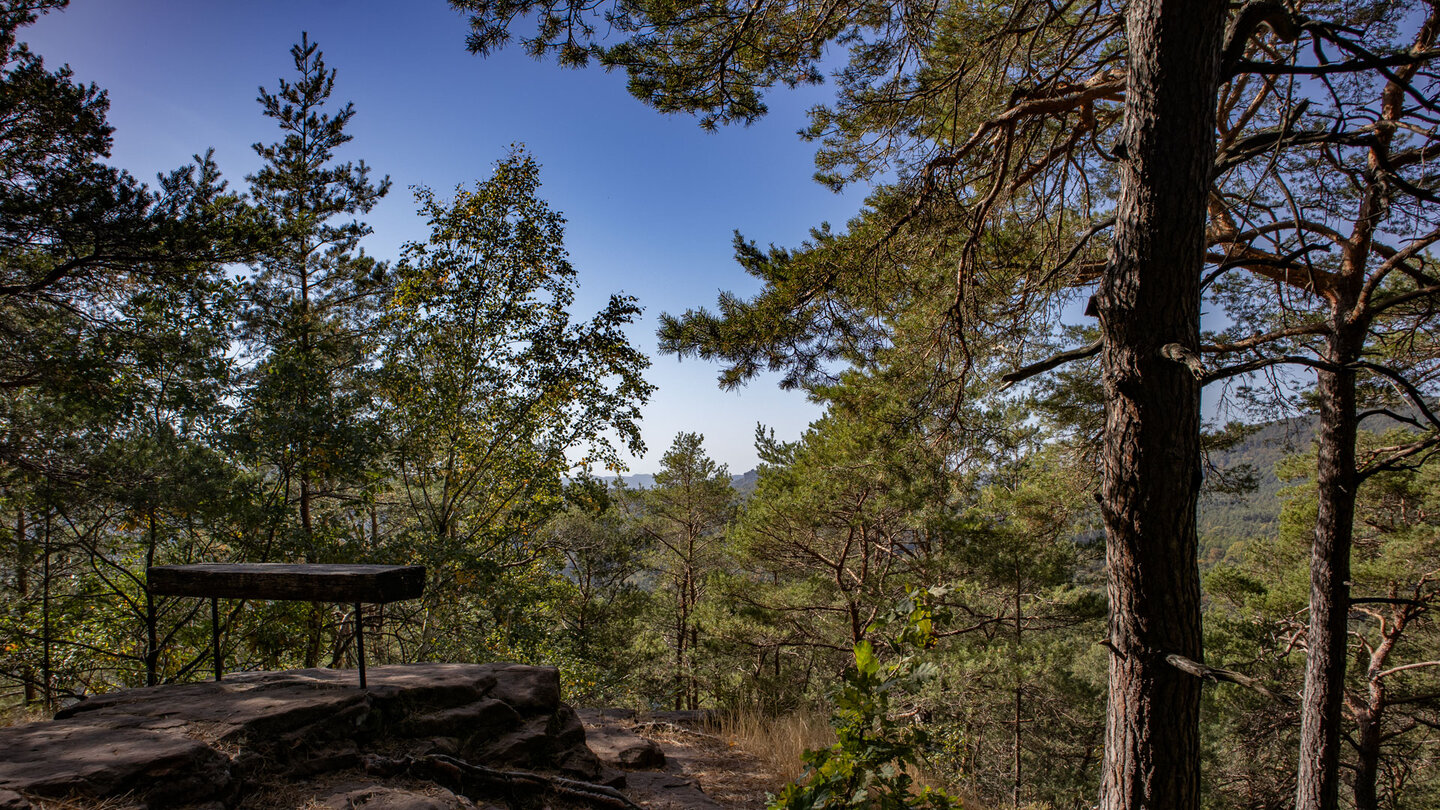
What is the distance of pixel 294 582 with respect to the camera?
3279mm

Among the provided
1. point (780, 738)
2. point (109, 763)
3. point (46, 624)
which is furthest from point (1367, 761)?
point (46, 624)

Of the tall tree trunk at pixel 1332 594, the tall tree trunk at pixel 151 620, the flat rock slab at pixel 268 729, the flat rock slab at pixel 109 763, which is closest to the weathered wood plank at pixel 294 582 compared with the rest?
the flat rock slab at pixel 268 729

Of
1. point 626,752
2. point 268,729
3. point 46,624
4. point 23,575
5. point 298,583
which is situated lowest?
point 626,752

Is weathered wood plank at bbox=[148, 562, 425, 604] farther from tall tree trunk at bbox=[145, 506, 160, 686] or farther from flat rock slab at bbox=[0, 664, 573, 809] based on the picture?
tall tree trunk at bbox=[145, 506, 160, 686]

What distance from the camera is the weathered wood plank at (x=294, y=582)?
3.15 metres

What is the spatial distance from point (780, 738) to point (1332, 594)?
15.9 ft

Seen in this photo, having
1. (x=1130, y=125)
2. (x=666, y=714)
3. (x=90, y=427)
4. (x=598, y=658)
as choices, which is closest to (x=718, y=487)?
(x=598, y=658)

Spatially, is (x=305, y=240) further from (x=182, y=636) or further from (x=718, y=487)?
(x=718, y=487)

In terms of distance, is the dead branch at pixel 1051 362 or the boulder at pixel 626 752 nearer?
the dead branch at pixel 1051 362

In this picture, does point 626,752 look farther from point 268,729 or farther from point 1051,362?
point 1051,362

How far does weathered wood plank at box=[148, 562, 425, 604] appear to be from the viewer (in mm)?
3150

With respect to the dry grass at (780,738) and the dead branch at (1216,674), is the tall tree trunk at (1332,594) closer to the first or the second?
the dry grass at (780,738)

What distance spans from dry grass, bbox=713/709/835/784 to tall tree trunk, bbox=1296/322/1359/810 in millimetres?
4089

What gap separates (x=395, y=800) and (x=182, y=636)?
19.7ft
